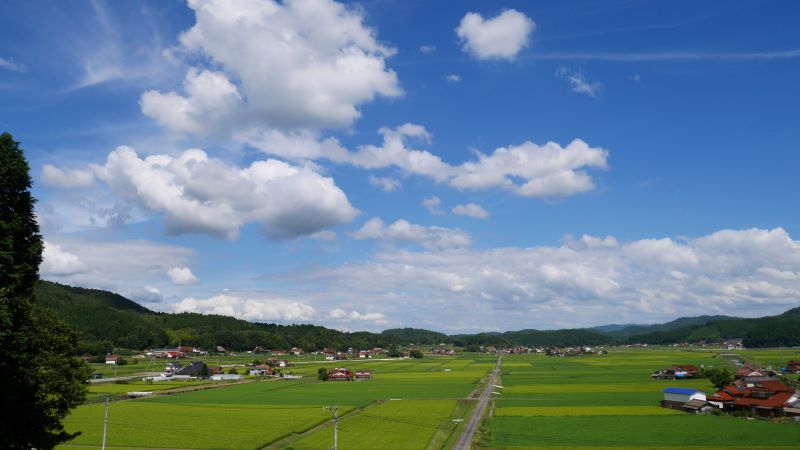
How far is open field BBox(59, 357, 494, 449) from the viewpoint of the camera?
1817 inches

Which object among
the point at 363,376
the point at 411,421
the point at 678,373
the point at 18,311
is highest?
the point at 18,311

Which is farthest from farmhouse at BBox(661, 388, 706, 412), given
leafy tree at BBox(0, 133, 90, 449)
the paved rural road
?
leafy tree at BBox(0, 133, 90, 449)

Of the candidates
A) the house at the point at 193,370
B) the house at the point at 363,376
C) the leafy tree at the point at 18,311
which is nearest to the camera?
the leafy tree at the point at 18,311

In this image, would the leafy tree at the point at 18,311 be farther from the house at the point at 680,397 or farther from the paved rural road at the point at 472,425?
the house at the point at 680,397

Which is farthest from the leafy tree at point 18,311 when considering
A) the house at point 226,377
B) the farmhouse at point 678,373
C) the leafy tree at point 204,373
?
the farmhouse at point 678,373

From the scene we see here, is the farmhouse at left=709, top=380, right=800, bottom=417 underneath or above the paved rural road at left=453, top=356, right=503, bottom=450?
above

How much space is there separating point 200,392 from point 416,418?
1765 inches

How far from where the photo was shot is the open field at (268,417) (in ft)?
151

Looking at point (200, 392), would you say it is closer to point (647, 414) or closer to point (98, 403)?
point (98, 403)

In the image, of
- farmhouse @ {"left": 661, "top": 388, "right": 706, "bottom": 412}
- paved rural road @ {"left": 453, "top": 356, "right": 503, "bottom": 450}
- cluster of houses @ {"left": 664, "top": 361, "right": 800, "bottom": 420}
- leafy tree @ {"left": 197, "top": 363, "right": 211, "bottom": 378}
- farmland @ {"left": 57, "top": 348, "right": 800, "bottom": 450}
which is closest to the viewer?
paved rural road @ {"left": 453, "top": 356, "right": 503, "bottom": 450}

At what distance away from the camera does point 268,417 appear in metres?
59.2

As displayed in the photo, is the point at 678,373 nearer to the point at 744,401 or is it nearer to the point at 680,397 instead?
the point at 680,397

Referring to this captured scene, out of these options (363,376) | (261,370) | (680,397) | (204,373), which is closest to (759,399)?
(680,397)

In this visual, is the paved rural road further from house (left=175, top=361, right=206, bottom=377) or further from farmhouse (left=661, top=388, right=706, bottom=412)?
house (left=175, top=361, right=206, bottom=377)
